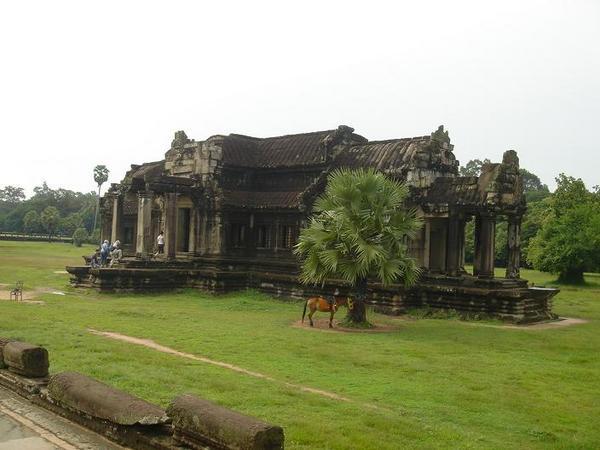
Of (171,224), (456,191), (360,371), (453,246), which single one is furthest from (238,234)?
(360,371)

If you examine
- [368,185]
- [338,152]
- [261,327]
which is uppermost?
[338,152]

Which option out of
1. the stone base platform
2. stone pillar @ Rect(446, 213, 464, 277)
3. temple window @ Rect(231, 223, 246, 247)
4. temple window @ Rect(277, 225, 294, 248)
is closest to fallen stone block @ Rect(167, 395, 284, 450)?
the stone base platform

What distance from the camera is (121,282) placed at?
24906 millimetres

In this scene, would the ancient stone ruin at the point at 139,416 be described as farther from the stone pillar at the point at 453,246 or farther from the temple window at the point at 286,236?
the temple window at the point at 286,236

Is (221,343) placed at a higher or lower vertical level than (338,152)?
lower

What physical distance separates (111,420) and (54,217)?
91.8 meters

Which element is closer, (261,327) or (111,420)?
(111,420)

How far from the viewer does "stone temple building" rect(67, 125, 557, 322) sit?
2186cm

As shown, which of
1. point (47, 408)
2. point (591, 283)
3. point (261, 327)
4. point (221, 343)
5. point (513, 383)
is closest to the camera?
point (47, 408)

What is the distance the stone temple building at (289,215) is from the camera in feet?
71.7

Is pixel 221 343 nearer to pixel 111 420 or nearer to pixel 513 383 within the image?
pixel 513 383

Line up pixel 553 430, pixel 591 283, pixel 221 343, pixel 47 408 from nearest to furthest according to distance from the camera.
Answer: pixel 47 408 → pixel 553 430 → pixel 221 343 → pixel 591 283

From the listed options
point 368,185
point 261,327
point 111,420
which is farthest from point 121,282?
point 111,420

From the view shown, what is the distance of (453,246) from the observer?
77.3 feet
